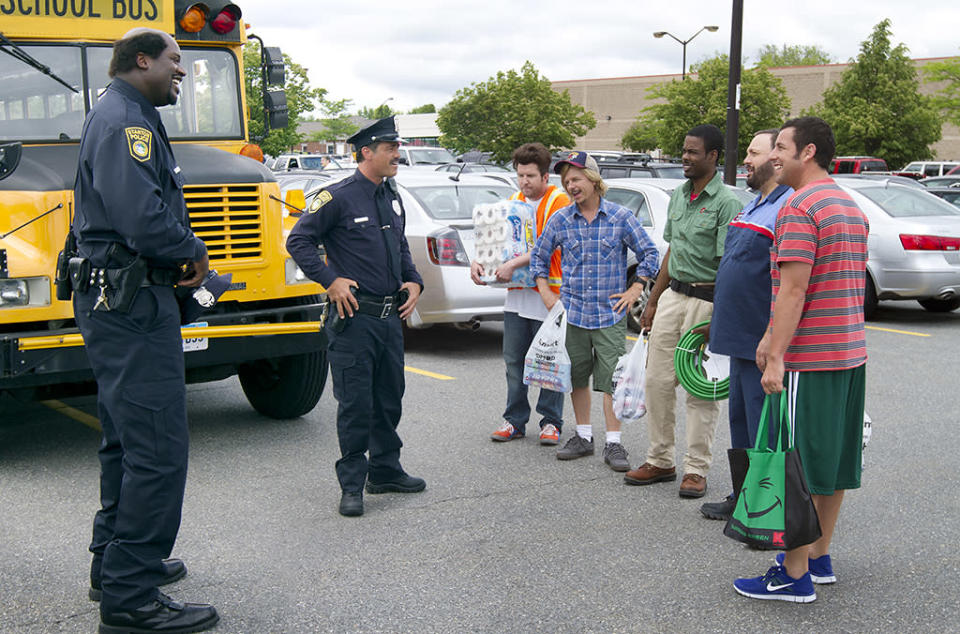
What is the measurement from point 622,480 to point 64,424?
3.90 metres

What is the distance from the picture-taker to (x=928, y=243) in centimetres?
1098

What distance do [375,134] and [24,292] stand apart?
2047 mm

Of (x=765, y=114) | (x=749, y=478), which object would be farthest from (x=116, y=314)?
(x=765, y=114)

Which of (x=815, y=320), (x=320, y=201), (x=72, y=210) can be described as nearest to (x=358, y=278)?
(x=320, y=201)

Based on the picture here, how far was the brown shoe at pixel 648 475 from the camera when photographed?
216 inches

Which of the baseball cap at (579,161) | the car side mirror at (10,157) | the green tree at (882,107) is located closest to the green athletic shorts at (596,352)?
the baseball cap at (579,161)

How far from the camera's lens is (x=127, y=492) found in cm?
359

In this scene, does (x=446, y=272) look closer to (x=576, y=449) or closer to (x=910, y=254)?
(x=576, y=449)

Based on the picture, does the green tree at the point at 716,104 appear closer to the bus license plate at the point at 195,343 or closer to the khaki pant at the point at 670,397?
the khaki pant at the point at 670,397

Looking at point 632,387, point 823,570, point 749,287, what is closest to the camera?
point 823,570

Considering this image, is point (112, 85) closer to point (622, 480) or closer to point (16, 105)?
point (16, 105)

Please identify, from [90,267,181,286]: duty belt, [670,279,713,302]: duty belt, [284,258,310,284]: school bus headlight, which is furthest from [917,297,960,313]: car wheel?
[90,267,181,286]: duty belt

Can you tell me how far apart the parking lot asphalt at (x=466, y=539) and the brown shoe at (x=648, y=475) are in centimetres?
5

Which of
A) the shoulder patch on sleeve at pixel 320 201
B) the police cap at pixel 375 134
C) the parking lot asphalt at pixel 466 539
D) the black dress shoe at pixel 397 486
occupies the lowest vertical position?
the parking lot asphalt at pixel 466 539
